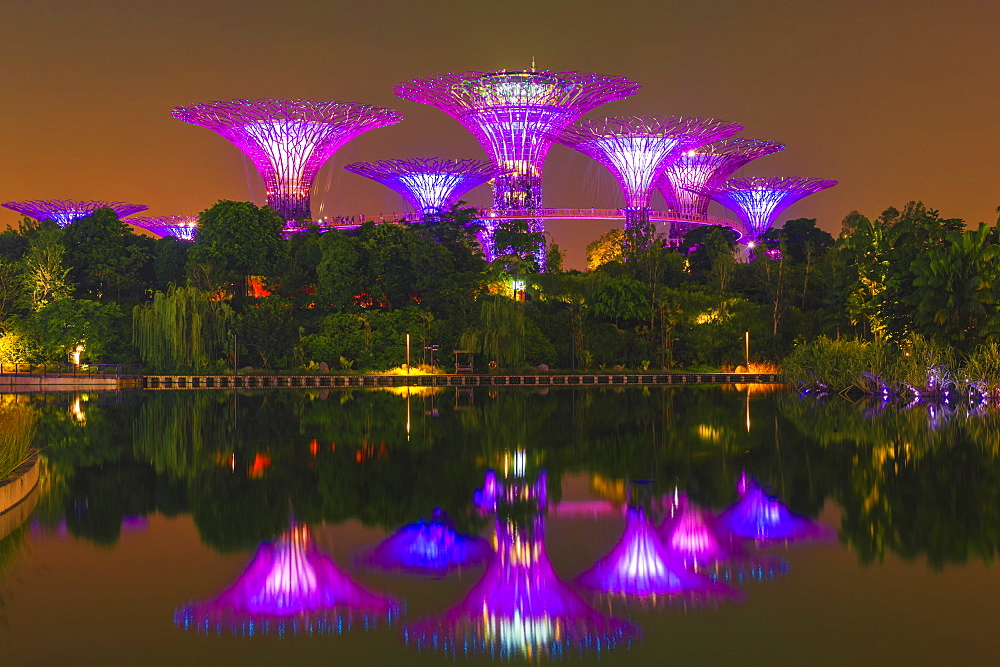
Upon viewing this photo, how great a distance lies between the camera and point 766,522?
11109 millimetres

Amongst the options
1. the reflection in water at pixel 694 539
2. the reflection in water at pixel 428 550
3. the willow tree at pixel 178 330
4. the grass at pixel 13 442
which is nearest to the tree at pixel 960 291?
the reflection in water at pixel 694 539

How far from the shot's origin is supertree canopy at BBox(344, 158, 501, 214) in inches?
2416

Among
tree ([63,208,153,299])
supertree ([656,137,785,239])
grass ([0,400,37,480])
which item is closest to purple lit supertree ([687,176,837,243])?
supertree ([656,137,785,239])

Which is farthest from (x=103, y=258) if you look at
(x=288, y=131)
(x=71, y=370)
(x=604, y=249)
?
(x=604, y=249)

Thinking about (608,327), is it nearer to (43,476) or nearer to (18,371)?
(18,371)

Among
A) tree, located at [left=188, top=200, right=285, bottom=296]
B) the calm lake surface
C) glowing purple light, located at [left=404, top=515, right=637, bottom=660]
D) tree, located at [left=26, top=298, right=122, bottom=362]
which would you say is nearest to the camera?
glowing purple light, located at [left=404, top=515, right=637, bottom=660]

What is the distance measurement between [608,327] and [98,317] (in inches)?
847

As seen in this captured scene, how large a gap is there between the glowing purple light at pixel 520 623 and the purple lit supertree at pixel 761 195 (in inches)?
2480

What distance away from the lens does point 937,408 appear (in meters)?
25.7

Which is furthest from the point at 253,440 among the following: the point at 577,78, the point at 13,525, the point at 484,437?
the point at 577,78

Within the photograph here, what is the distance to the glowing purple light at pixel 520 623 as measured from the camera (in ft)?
23.2

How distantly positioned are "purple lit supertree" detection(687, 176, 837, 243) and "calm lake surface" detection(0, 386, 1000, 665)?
5274 cm

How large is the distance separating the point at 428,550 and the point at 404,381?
3191 cm

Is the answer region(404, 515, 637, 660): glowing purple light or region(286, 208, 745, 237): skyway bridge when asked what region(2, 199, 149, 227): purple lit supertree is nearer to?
region(286, 208, 745, 237): skyway bridge
